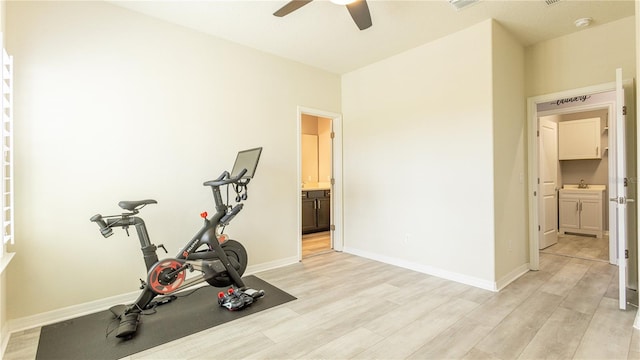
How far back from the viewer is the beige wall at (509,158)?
10.5 feet

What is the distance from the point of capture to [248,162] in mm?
2930

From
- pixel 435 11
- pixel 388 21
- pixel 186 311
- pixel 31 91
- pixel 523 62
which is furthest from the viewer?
pixel 523 62

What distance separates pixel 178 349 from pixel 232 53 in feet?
10.3

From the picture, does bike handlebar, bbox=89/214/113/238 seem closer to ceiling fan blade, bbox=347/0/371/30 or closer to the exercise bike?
the exercise bike

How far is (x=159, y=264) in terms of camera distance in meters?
2.49

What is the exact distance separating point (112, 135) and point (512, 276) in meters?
4.50

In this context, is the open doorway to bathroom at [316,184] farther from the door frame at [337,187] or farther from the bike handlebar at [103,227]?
the bike handlebar at [103,227]

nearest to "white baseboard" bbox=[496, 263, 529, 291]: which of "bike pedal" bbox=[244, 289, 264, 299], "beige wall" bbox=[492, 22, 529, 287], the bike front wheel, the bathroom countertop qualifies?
"beige wall" bbox=[492, 22, 529, 287]

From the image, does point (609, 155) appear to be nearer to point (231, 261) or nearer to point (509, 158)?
point (509, 158)

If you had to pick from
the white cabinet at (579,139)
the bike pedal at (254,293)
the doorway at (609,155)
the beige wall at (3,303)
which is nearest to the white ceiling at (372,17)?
the doorway at (609,155)

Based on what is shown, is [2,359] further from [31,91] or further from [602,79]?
[602,79]

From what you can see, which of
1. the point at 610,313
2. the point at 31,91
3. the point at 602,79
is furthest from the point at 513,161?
the point at 31,91

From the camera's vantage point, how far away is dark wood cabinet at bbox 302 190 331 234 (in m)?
6.02

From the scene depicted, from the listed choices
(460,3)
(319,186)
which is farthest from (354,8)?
(319,186)
